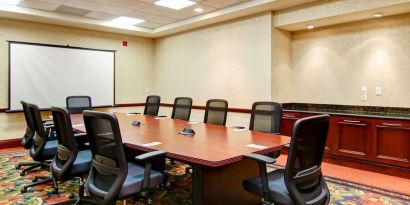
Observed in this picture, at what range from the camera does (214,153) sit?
224 centimetres

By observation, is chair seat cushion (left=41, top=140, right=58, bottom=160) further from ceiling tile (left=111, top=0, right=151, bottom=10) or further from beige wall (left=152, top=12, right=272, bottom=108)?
beige wall (left=152, top=12, right=272, bottom=108)

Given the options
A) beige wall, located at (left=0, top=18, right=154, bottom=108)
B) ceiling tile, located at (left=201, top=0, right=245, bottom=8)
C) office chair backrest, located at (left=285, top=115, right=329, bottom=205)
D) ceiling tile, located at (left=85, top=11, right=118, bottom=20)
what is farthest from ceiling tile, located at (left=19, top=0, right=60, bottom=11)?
office chair backrest, located at (left=285, top=115, right=329, bottom=205)

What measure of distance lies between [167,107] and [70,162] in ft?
16.2

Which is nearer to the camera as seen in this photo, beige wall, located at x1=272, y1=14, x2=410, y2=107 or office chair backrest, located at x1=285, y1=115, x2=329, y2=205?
office chair backrest, located at x1=285, y1=115, x2=329, y2=205

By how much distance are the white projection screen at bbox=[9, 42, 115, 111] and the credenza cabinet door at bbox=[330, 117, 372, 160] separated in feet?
16.6

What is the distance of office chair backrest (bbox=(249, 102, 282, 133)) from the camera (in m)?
3.41

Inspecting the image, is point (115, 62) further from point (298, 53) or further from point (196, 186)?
point (196, 186)

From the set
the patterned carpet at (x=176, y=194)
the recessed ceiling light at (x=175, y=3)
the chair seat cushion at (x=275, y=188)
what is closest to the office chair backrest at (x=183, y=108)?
the patterned carpet at (x=176, y=194)

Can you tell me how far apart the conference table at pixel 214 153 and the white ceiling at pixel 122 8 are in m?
2.71

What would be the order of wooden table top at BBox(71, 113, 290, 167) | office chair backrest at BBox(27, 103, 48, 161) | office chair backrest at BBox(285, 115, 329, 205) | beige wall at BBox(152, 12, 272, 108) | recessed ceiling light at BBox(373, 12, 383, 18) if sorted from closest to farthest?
1. office chair backrest at BBox(285, 115, 329, 205)
2. wooden table top at BBox(71, 113, 290, 167)
3. office chair backrest at BBox(27, 103, 48, 161)
4. recessed ceiling light at BBox(373, 12, 383, 18)
5. beige wall at BBox(152, 12, 272, 108)

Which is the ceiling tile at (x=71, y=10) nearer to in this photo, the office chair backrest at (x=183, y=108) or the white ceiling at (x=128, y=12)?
the white ceiling at (x=128, y=12)

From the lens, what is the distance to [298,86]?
5.52 metres

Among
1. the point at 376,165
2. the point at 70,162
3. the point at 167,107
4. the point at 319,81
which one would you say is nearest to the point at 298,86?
the point at 319,81

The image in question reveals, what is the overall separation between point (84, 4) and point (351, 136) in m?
4.82
